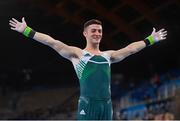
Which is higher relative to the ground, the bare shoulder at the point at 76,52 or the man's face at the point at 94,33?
the man's face at the point at 94,33

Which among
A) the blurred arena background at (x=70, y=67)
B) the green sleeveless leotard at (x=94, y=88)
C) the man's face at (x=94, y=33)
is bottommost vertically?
the green sleeveless leotard at (x=94, y=88)

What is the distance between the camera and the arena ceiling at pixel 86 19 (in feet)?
45.3

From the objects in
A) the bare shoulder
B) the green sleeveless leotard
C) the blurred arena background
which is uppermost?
the blurred arena background

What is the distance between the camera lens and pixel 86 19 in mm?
14953

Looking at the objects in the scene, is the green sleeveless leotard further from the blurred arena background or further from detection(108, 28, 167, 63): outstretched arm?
the blurred arena background

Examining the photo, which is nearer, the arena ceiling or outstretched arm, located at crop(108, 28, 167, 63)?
outstretched arm, located at crop(108, 28, 167, 63)

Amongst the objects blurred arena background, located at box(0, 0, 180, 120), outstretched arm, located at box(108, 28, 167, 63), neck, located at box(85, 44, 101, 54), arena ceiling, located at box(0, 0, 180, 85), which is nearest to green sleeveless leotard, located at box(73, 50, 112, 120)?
neck, located at box(85, 44, 101, 54)

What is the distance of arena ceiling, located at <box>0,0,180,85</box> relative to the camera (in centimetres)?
1380

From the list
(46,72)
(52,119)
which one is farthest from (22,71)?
(52,119)

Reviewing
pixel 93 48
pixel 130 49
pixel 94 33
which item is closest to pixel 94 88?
pixel 93 48

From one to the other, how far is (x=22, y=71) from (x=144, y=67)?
5.11 meters

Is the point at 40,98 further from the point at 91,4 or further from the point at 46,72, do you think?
the point at 91,4

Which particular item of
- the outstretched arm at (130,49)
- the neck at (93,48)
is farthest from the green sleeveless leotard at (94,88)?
the outstretched arm at (130,49)

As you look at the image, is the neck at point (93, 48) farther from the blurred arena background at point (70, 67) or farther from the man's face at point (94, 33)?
the blurred arena background at point (70, 67)
